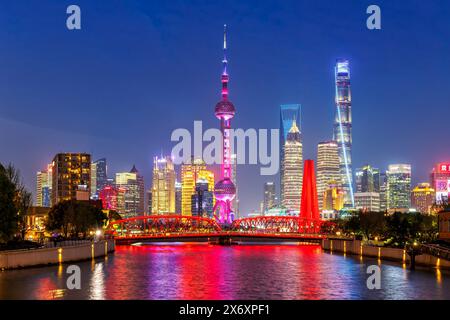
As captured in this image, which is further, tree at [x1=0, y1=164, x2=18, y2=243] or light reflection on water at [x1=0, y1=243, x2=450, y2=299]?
tree at [x1=0, y1=164, x2=18, y2=243]

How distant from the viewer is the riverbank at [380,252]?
72750mm

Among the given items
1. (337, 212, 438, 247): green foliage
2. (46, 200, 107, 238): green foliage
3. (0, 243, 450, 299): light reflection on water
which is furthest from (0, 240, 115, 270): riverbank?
(337, 212, 438, 247): green foliage

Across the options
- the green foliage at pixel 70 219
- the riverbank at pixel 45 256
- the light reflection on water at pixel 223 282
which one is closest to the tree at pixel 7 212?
the riverbank at pixel 45 256

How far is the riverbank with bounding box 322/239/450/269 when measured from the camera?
7275 cm

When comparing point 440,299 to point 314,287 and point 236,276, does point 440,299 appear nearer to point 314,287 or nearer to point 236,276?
point 314,287

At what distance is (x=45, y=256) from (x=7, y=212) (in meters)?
6.30

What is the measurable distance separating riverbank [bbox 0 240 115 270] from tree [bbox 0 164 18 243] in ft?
6.88

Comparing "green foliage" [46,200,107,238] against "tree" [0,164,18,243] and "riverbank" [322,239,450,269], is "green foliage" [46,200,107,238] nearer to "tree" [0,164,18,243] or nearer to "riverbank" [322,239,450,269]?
"riverbank" [322,239,450,269]

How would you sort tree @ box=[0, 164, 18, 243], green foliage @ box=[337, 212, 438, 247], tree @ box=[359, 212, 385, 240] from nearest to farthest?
tree @ box=[0, 164, 18, 243] → green foliage @ box=[337, 212, 438, 247] → tree @ box=[359, 212, 385, 240]

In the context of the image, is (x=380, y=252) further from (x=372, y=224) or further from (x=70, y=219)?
(x=70, y=219)

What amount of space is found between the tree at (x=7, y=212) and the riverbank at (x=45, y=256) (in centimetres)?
210

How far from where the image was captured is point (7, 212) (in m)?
72.2
